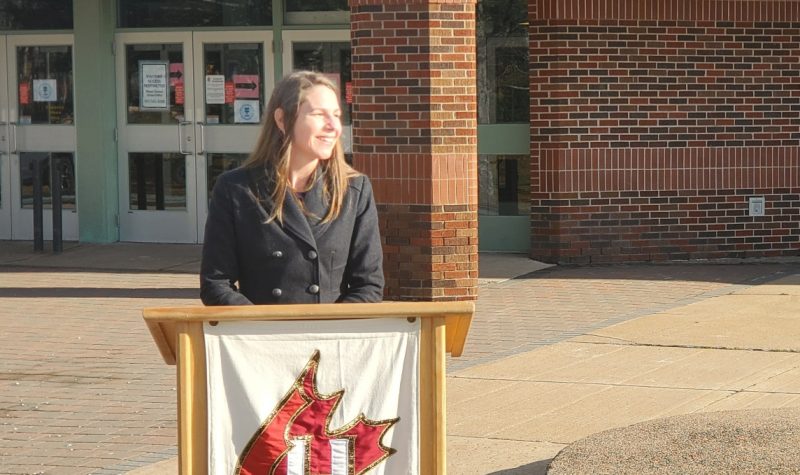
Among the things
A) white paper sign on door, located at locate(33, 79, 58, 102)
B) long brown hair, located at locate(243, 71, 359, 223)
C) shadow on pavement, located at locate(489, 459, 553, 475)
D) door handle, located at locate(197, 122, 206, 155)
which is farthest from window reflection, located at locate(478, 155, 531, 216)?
long brown hair, located at locate(243, 71, 359, 223)

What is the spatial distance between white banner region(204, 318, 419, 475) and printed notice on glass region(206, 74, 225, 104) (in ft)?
34.9

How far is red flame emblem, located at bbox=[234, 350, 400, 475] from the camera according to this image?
409 cm

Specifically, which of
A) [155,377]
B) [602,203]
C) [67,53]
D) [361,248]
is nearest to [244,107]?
[67,53]

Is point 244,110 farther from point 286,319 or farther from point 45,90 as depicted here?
point 286,319

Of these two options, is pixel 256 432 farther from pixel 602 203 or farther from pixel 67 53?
pixel 67 53

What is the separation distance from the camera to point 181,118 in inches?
577

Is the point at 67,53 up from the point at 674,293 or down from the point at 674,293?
up

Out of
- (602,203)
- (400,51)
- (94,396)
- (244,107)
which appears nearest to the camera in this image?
(94,396)

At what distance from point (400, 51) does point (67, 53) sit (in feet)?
18.8

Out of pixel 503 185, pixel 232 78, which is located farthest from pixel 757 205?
pixel 232 78

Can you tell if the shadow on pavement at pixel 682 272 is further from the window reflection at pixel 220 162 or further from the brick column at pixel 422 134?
the window reflection at pixel 220 162

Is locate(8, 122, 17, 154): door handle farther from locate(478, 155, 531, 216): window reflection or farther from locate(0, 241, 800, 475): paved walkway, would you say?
locate(478, 155, 531, 216): window reflection

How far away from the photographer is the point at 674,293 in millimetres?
11281

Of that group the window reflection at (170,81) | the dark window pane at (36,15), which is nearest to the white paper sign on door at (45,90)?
the dark window pane at (36,15)
